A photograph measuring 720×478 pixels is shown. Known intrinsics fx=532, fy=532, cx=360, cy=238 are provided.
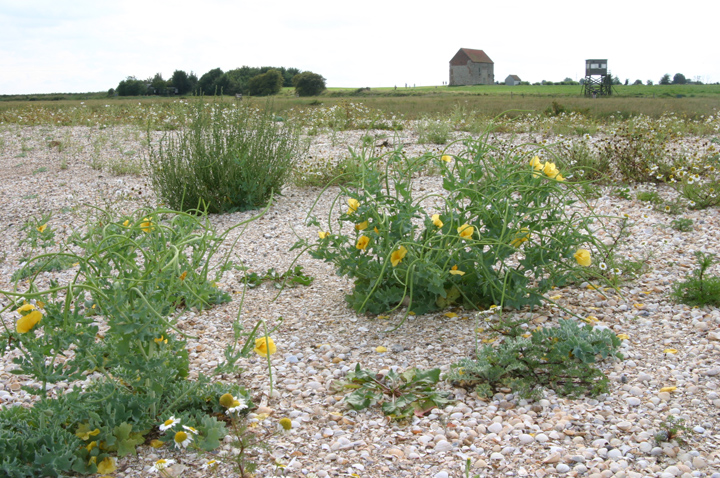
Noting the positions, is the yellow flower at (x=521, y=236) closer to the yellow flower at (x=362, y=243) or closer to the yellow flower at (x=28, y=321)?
the yellow flower at (x=362, y=243)

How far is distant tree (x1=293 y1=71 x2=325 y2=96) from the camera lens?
32.2 meters

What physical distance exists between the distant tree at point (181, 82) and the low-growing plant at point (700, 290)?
1221 inches

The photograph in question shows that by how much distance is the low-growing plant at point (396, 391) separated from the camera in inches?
82.4

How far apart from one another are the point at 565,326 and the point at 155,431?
174 centimetres

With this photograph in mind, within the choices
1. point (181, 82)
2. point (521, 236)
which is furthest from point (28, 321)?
point (181, 82)

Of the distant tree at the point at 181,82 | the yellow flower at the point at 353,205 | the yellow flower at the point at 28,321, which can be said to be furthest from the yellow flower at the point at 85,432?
the distant tree at the point at 181,82

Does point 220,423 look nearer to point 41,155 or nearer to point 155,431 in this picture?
point 155,431

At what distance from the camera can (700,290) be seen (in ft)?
9.25

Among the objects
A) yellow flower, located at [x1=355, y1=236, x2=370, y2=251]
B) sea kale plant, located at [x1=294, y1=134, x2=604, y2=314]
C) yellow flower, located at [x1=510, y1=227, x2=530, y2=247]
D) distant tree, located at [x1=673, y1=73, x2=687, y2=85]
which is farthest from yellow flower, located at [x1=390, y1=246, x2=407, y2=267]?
distant tree, located at [x1=673, y1=73, x2=687, y2=85]

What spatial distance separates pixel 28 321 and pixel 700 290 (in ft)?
10.0

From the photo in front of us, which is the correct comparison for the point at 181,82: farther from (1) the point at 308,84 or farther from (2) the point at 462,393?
(2) the point at 462,393

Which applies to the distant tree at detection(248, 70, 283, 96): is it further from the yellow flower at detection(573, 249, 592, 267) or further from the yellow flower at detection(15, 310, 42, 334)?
the yellow flower at detection(15, 310, 42, 334)

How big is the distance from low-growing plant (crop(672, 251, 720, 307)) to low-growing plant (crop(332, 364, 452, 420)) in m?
1.56

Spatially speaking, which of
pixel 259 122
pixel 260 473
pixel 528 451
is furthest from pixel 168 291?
pixel 259 122
